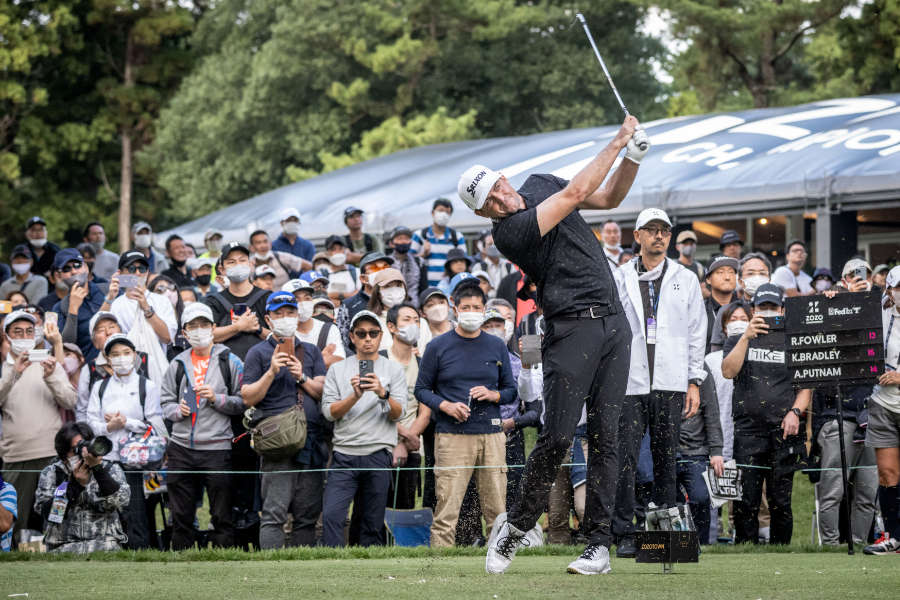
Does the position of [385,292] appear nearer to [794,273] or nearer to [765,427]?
[765,427]

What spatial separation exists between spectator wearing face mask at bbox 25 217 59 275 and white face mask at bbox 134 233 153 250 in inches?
44.8

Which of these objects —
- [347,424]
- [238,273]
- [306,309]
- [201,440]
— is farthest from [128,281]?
[347,424]

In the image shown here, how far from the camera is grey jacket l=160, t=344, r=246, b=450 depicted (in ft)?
37.6

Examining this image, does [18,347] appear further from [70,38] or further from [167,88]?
[167,88]

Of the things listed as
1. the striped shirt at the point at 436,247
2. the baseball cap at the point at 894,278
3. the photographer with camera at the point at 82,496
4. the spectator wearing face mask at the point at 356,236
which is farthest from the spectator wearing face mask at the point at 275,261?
the baseball cap at the point at 894,278

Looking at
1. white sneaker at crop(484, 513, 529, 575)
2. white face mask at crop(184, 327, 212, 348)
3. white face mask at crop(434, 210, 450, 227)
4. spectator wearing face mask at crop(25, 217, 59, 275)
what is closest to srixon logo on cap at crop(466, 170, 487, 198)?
white sneaker at crop(484, 513, 529, 575)

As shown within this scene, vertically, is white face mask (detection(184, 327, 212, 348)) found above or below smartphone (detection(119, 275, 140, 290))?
below

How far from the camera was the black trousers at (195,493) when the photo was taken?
37.3 feet

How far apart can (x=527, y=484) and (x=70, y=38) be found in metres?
34.9

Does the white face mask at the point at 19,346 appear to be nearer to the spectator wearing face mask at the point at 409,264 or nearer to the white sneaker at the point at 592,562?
the spectator wearing face mask at the point at 409,264

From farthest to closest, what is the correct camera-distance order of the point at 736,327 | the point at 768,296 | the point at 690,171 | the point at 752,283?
the point at 690,171, the point at 752,283, the point at 736,327, the point at 768,296

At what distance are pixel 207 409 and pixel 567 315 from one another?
510 cm

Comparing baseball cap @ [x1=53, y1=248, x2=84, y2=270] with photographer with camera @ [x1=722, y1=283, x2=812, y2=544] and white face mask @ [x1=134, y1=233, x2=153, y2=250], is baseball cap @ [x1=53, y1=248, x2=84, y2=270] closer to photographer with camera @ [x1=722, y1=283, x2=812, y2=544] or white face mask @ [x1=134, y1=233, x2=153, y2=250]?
white face mask @ [x1=134, y1=233, x2=153, y2=250]

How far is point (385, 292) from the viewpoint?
1350cm
